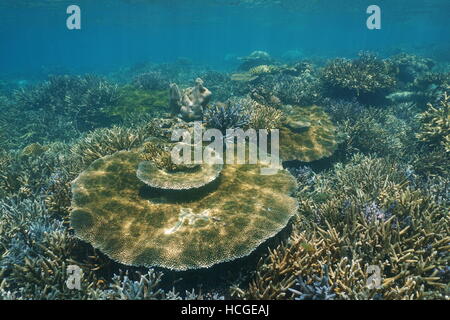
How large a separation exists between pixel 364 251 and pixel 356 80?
8.68 m

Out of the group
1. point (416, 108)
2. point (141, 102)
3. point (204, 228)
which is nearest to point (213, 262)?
point (204, 228)

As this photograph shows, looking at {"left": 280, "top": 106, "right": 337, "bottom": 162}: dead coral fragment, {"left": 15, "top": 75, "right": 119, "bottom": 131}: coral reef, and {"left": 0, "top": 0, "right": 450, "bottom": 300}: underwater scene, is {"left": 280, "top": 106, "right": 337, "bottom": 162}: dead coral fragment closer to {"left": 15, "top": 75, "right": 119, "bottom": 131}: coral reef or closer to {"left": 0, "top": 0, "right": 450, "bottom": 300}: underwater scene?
{"left": 0, "top": 0, "right": 450, "bottom": 300}: underwater scene

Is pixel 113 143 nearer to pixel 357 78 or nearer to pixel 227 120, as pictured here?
pixel 227 120

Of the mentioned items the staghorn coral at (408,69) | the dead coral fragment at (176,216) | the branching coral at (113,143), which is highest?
the staghorn coral at (408,69)

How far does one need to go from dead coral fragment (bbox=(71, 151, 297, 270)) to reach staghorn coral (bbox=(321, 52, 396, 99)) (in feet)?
24.6

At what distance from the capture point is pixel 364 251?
4.00 metres

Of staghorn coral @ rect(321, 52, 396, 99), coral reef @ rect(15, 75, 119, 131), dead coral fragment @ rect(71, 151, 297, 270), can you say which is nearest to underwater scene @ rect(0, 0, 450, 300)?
dead coral fragment @ rect(71, 151, 297, 270)

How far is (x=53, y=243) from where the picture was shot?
4152 millimetres

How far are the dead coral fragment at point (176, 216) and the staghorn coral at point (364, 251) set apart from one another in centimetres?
50

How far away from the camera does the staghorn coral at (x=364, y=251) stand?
347 centimetres

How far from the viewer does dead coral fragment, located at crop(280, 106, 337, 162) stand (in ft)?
23.2

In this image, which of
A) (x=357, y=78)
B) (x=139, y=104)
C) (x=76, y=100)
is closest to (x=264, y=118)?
(x=357, y=78)

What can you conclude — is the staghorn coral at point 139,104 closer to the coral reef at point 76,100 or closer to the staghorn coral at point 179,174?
the coral reef at point 76,100

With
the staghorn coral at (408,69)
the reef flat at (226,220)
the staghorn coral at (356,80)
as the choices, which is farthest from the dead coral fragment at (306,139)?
the staghorn coral at (408,69)
